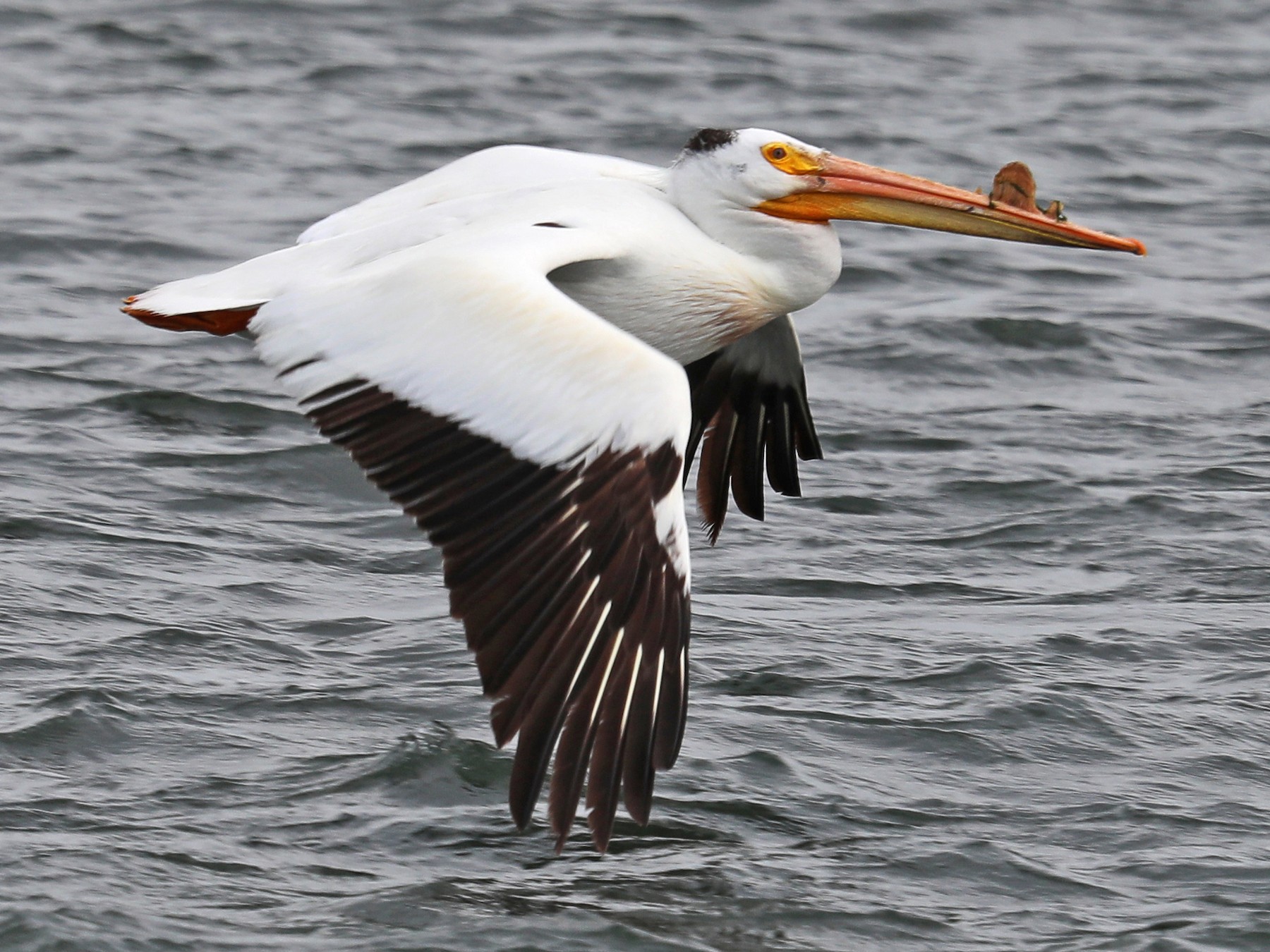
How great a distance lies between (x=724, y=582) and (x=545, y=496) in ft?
7.58

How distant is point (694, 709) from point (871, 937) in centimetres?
127

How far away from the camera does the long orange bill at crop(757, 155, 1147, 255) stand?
233 inches

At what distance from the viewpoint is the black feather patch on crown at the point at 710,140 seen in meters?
5.93

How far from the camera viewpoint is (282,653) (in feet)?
20.3

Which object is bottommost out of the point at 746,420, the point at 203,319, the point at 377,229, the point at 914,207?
the point at 746,420

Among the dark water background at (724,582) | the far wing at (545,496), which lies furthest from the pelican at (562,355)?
the dark water background at (724,582)

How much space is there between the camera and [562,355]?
4.83 meters

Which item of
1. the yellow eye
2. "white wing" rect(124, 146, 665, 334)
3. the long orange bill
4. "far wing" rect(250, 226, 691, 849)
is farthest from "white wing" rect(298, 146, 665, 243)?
"far wing" rect(250, 226, 691, 849)

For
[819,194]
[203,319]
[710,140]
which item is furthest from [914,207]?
[203,319]

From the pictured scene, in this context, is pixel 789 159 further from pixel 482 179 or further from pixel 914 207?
pixel 482 179

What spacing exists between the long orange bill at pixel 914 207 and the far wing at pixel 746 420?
0.81 metres

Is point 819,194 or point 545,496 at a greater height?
point 819,194

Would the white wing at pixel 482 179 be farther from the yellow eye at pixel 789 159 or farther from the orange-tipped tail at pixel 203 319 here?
the orange-tipped tail at pixel 203 319

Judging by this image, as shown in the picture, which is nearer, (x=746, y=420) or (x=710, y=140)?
(x=710, y=140)
